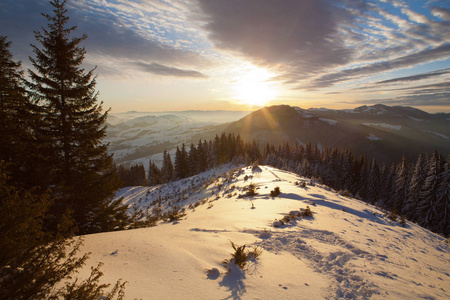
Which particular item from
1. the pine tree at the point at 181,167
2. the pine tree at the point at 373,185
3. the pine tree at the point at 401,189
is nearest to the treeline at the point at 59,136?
the pine tree at the point at 181,167

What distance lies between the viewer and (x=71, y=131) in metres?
9.26

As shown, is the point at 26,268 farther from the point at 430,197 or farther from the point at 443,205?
the point at 430,197

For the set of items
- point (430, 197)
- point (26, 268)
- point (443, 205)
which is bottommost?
point (443, 205)

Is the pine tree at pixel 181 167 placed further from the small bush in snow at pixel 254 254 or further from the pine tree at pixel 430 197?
the small bush in snow at pixel 254 254

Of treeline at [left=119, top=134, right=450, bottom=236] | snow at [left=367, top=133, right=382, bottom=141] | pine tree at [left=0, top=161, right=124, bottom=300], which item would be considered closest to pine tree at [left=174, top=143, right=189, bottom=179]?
treeline at [left=119, top=134, right=450, bottom=236]

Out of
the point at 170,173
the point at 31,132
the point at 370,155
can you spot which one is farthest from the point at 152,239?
the point at 370,155

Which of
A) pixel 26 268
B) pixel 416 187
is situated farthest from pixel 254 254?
pixel 416 187

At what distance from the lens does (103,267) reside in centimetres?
351

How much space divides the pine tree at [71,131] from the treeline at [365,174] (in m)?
26.8

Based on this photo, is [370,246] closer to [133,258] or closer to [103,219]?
[133,258]

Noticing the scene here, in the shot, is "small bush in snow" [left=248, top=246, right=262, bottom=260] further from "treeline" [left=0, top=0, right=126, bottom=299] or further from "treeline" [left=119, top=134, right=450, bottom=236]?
"treeline" [left=119, top=134, right=450, bottom=236]

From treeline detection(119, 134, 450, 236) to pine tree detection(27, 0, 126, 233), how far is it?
1053 inches

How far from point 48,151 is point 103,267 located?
8.26 metres

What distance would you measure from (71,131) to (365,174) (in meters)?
66.0
